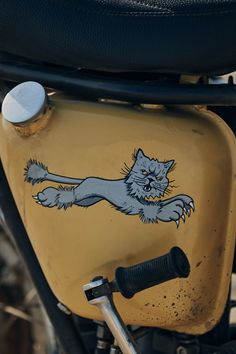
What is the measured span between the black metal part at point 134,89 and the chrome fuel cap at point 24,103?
0.06 metres

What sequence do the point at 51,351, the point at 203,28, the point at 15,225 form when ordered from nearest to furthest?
the point at 203,28 < the point at 15,225 < the point at 51,351

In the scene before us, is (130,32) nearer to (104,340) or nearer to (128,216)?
(128,216)

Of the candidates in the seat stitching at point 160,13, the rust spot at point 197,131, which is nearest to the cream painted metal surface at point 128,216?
the rust spot at point 197,131

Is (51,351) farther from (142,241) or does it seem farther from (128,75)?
(128,75)

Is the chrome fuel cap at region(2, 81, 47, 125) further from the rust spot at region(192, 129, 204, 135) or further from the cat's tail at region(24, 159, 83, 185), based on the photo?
the rust spot at region(192, 129, 204, 135)

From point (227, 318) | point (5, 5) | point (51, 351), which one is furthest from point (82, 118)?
point (51, 351)

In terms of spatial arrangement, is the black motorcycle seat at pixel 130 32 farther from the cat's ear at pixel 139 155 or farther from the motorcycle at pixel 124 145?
the cat's ear at pixel 139 155

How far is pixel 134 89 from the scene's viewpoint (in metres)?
1.03

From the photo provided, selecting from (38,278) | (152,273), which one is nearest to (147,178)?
(152,273)

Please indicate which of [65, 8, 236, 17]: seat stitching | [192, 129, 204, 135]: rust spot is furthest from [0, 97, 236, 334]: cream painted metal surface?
[65, 8, 236, 17]: seat stitching

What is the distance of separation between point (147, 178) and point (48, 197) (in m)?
0.14

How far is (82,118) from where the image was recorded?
104cm

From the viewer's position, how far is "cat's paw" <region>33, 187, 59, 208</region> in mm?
1049

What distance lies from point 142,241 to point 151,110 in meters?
0.18
